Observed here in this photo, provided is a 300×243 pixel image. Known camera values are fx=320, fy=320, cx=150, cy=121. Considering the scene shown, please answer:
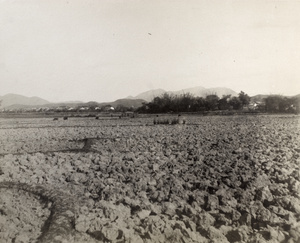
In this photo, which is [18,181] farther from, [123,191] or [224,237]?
[224,237]

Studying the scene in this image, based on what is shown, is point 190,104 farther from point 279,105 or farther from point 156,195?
point 156,195

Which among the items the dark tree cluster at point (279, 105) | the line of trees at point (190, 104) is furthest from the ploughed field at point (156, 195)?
the line of trees at point (190, 104)

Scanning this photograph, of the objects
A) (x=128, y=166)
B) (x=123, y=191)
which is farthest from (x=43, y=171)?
(x=123, y=191)

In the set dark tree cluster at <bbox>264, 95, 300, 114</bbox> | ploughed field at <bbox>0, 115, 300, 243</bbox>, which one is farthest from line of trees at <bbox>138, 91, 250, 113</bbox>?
ploughed field at <bbox>0, 115, 300, 243</bbox>

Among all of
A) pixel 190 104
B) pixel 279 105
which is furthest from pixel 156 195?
pixel 190 104

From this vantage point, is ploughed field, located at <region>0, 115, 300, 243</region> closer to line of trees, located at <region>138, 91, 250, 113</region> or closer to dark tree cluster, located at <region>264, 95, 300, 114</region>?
dark tree cluster, located at <region>264, 95, 300, 114</region>
